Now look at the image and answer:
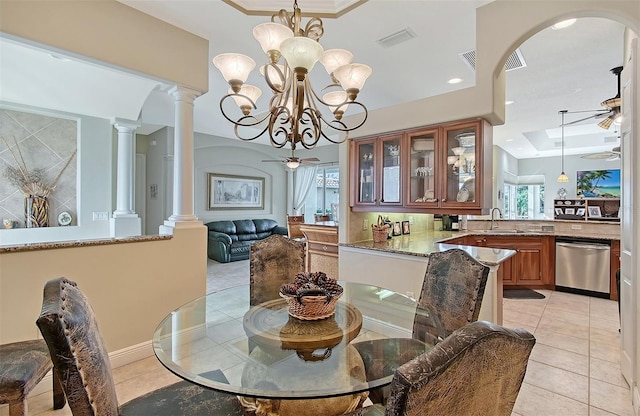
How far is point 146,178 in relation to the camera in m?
7.33

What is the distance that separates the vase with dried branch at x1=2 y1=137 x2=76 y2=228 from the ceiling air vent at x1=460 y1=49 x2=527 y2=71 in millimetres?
5590

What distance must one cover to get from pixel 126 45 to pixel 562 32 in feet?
12.7

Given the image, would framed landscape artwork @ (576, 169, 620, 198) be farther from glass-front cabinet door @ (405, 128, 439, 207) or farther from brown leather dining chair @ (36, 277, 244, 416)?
brown leather dining chair @ (36, 277, 244, 416)

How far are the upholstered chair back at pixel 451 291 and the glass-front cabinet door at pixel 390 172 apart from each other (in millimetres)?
1253

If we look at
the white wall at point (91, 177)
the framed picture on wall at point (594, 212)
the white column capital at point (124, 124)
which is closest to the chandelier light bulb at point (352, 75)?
the white column capital at point (124, 124)

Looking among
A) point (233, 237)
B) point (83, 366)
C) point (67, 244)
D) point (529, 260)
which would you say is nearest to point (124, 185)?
point (67, 244)

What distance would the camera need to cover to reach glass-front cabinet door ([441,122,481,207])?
2.75 meters

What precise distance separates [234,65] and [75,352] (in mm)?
1635

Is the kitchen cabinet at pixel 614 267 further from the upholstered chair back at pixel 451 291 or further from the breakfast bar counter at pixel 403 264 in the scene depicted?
the upholstered chair back at pixel 451 291

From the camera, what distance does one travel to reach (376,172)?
336cm

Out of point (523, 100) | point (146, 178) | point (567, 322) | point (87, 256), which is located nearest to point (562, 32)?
point (523, 100)

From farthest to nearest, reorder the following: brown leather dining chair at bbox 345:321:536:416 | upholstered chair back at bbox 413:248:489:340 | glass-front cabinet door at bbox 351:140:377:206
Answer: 1. glass-front cabinet door at bbox 351:140:377:206
2. upholstered chair back at bbox 413:248:489:340
3. brown leather dining chair at bbox 345:321:536:416

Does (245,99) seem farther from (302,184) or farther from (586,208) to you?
(586,208)

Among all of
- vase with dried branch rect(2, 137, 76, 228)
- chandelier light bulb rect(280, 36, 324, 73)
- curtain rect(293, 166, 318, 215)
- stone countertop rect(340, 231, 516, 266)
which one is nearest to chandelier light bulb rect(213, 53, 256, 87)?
chandelier light bulb rect(280, 36, 324, 73)
